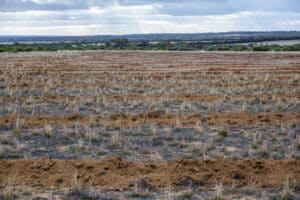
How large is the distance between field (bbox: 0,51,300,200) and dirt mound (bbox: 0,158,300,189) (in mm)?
20

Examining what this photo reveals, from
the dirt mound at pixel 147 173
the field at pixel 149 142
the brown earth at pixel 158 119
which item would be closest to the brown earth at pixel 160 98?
the field at pixel 149 142

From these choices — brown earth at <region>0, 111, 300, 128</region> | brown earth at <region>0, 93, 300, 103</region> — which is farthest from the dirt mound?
brown earth at <region>0, 93, 300, 103</region>

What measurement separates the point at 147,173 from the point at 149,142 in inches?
132

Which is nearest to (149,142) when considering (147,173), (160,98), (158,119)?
(147,173)

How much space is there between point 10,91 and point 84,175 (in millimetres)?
15906

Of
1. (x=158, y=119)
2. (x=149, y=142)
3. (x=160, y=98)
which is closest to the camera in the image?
(x=149, y=142)

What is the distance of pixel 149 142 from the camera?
14398 mm

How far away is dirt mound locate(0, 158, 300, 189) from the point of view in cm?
1034

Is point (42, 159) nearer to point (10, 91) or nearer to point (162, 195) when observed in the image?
point (162, 195)

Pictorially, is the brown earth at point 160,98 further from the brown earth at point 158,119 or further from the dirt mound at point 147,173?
the dirt mound at point 147,173

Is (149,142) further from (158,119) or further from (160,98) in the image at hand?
(160,98)

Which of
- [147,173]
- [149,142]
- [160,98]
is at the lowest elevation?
[160,98]

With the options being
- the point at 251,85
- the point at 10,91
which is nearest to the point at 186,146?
the point at 10,91

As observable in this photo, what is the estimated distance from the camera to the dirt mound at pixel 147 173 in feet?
33.9
